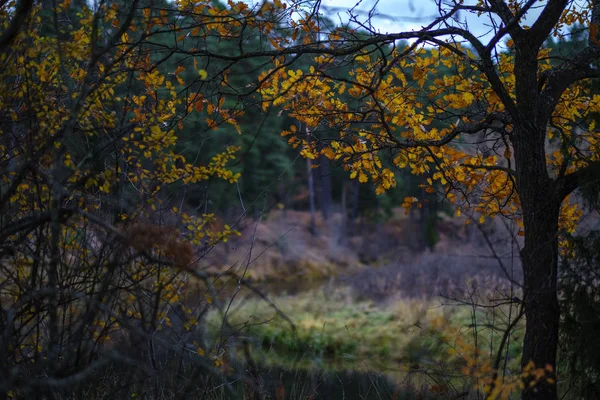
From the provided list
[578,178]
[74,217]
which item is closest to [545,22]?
[578,178]

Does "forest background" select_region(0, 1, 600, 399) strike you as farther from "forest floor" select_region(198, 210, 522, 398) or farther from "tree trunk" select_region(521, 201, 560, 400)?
"forest floor" select_region(198, 210, 522, 398)

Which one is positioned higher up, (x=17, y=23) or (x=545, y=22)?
(x=545, y=22)

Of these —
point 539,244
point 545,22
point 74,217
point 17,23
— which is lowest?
point 539,244

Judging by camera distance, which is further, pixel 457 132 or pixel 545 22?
pixel 457 132

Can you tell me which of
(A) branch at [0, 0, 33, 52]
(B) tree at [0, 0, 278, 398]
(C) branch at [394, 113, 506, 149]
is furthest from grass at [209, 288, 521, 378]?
(A) branch at [0, 0, 33, 52]

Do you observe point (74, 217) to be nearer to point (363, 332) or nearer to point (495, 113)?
point (495, 113)

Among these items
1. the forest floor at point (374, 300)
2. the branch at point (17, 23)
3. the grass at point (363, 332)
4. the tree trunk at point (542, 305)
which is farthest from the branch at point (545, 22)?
the grass at point (363, 332)

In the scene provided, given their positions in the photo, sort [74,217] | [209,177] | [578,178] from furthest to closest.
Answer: [209,177], [578,178], [74,217]

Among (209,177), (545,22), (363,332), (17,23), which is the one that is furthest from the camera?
(363,332)

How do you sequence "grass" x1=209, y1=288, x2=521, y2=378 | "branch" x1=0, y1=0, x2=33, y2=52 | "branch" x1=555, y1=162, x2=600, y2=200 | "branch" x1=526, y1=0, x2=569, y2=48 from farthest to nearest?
"grass" x1=209, y1=288, x2=521, y2=378 < "branch" x1=526, y1=0, x2=569, y2=48 < "branch" x1=555, y1=162, x2=600, y2=200 < "branch" x1=0, y1=0, x2=33, y2=52

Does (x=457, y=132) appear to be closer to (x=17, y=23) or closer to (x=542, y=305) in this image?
(x=542, y=305)

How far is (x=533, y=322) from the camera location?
5.27m

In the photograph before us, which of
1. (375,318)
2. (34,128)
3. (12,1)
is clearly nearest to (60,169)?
(34,128)

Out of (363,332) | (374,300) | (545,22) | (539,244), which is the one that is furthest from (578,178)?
(374,300)
